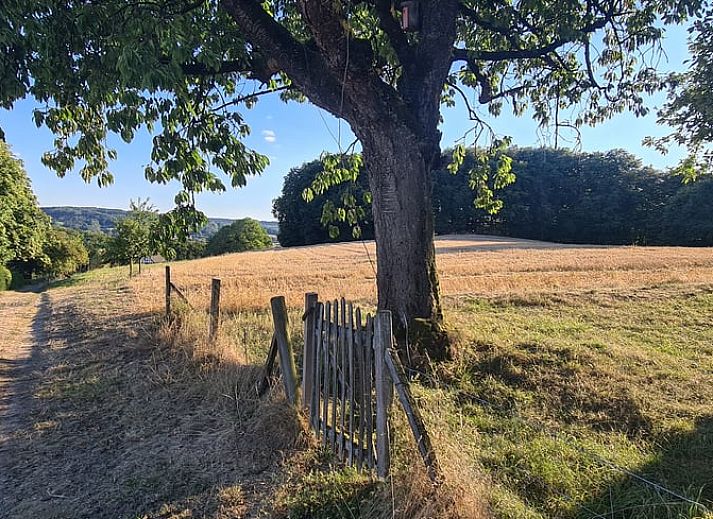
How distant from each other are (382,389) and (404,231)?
113 inches

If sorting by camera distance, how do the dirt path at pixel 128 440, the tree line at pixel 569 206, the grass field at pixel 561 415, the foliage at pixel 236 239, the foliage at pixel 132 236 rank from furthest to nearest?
the foliage at pixel 236 239 → the tree line at pixel 569 206 → the foliage at pixel 132 236 → the dirt path at pixel 128 440 → the grass field at pixel 561 415

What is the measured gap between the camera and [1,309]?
1622 centimetres

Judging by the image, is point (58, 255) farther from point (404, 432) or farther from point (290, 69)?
point (404, 432)

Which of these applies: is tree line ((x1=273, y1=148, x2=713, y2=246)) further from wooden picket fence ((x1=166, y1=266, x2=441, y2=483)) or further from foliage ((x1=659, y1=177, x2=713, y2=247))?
wooden picket fence ((x1=166, y1=266, x2=441, y2=483))

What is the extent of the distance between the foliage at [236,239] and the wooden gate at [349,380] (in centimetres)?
7198

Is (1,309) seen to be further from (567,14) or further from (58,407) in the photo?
(567,14)

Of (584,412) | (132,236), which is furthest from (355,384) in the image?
(132,236)

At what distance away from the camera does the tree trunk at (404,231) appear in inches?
221

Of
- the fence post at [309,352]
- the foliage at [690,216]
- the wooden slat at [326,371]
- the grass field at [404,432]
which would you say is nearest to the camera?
the grass field at [404,432]

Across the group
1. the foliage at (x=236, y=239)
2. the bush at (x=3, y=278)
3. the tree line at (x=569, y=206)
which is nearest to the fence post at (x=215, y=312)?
the bush at (x=3, y=278)

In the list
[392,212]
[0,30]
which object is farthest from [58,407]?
[392,212]

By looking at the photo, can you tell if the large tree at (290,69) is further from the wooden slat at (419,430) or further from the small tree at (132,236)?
the small tree at (132,236)

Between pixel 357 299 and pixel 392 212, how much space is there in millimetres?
7091

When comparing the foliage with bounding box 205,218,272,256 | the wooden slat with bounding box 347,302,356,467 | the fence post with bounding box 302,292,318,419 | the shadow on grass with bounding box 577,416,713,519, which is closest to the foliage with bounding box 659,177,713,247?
the shadow on grass with bounding box 577,416,713,519
